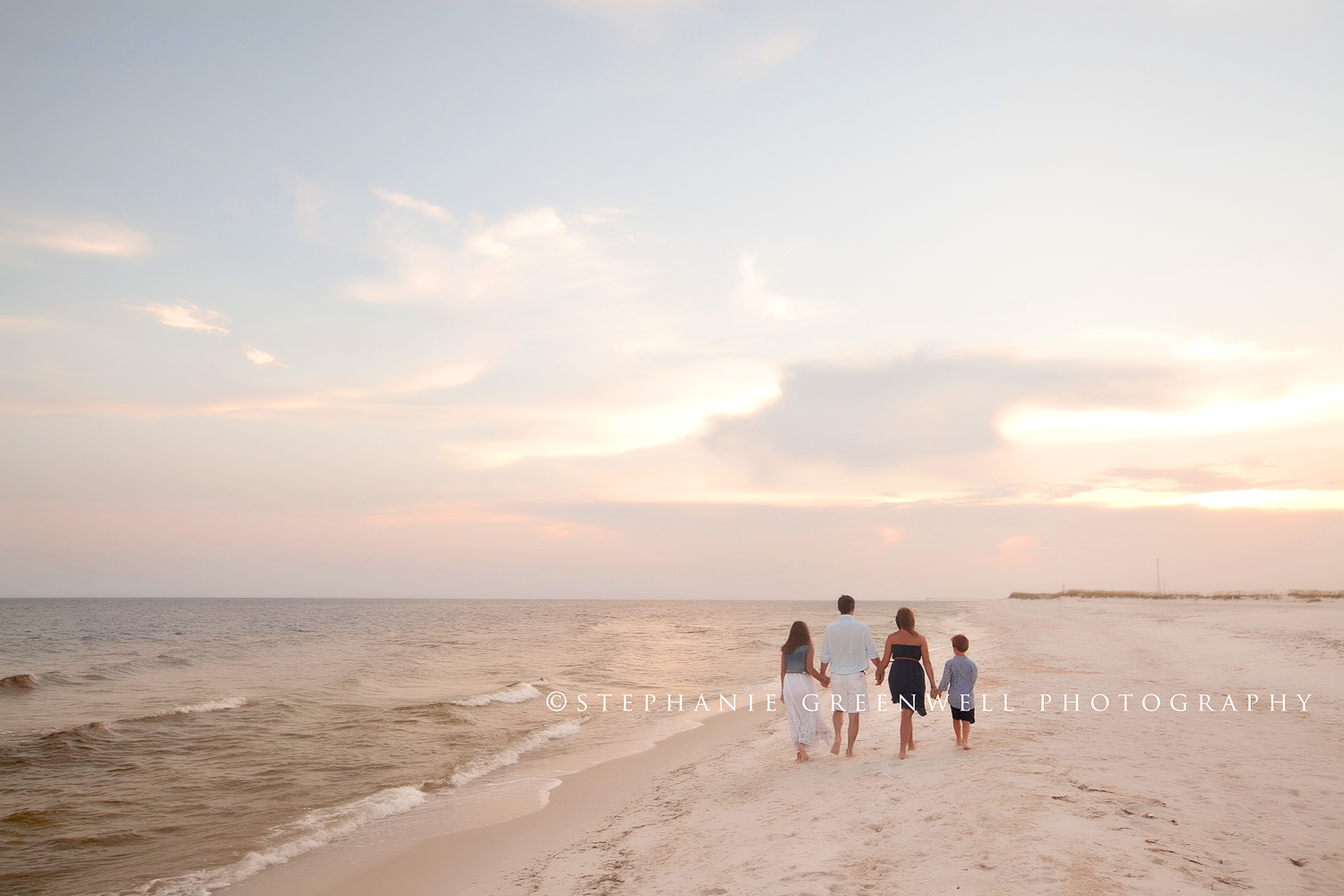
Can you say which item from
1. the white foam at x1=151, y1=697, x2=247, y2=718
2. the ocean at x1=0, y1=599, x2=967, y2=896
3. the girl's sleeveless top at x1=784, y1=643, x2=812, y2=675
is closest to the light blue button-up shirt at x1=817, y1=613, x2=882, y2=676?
the girl's sleeveless top at x1=784, y1=643, x2=812, y2=675

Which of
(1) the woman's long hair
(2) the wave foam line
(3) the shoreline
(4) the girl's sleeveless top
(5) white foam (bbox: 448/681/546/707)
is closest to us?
(3) the shoreline

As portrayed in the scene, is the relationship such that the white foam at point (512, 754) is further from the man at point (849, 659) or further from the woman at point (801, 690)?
the man at point (849, 659)

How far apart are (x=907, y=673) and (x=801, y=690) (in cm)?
142

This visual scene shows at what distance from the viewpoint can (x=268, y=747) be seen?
1426 cm

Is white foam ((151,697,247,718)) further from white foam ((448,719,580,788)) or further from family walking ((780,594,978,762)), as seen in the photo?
family walking ((780,594,978,762))

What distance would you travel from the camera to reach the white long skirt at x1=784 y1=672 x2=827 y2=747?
934 centimetres

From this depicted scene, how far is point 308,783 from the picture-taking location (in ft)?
38.2

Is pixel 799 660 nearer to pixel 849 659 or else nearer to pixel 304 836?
pixel 849 659

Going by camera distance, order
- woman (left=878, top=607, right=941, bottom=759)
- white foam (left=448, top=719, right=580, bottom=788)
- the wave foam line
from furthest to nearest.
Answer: white foam (left=448, top=719, right=580, bottom=788) < woman (left=878, top=607, right=941, bottom=759) < the wave foam line

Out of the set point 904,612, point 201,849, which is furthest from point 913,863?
point 201,849

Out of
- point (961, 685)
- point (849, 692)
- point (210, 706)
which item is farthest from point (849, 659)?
point (210, 706)

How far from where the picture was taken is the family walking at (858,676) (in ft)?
28.8

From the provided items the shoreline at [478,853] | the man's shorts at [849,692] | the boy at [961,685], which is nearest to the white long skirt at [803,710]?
the man's shorts at [849,692]

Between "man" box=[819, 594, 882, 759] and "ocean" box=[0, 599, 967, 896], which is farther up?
"man" box=[819, 594, 882, 759]
